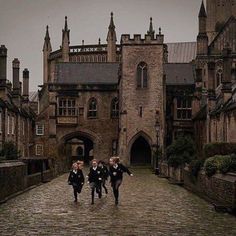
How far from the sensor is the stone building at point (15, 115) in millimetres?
54094

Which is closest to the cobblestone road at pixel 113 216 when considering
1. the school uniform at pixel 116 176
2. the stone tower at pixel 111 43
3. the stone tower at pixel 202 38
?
the school uniform at pixel 116 176

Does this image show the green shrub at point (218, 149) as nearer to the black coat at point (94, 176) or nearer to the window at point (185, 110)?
the black coat at point (94, 176)

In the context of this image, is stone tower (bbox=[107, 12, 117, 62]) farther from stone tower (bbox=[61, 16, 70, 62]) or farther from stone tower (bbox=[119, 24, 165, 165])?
stone tower (bbox=[119, 24, 165, 165])

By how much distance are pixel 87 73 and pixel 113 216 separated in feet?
188

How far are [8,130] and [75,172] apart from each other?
32041 mm

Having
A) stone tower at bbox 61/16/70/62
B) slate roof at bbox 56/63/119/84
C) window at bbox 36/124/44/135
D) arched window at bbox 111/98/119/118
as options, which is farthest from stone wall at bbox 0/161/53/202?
stone tower at bbox 61/16/70/62

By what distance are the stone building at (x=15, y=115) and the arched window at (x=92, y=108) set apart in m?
6.83

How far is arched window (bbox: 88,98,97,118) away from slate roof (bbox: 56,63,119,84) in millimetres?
2586

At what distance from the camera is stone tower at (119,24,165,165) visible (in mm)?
66875

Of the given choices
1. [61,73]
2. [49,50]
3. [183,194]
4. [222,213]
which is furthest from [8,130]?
[49,50]

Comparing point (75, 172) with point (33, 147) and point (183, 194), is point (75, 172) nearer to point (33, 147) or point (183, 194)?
point (183, 194)

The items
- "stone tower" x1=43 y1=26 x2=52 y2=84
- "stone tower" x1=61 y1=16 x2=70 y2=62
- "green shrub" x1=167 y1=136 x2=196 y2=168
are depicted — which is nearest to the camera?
"green shrub" x1=167 y1=136 x2=196 y2=168

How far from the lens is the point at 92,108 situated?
72.8m

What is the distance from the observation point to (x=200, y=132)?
216 ft
